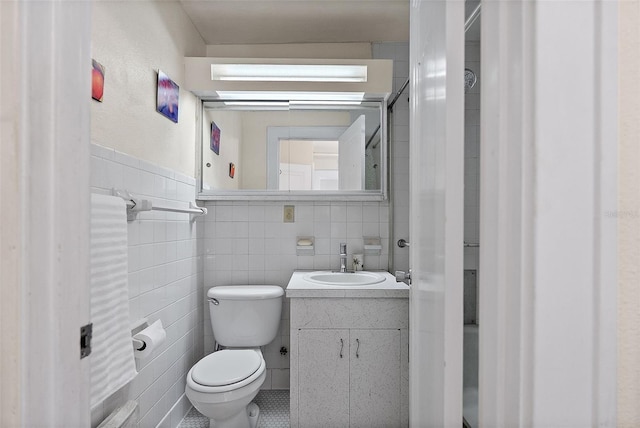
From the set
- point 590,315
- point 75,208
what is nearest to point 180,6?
point 75,208

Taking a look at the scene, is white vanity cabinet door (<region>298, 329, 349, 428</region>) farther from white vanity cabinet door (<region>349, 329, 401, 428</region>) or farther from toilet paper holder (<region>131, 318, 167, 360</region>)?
toilet paper holder (<region>131, 318, 167, 360</region>)

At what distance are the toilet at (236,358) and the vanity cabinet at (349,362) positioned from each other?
0.79 ft

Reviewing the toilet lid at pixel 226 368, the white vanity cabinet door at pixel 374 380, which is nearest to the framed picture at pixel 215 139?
the toilet lid at pixel 226 368

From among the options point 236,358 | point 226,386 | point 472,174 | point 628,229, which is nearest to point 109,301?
point 226,386

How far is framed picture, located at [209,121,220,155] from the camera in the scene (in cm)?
217

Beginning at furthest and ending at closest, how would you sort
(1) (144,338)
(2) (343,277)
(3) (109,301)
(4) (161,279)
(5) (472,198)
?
(2) (343,277) < (4) (161,279) < (1) (144,338) < (3) (109,301) < (5) (472,198)

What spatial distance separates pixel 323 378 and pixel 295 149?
1344 mm

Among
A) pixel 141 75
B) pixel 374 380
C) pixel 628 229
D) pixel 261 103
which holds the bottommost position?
pixel 374 380

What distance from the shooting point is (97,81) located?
3.75ft

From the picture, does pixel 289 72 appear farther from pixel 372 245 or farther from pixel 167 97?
pixel 372 245

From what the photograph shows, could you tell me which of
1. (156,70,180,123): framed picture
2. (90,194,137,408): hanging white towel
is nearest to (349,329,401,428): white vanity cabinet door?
(90,194,137,408): hanging white towel

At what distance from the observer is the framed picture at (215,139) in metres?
2.17

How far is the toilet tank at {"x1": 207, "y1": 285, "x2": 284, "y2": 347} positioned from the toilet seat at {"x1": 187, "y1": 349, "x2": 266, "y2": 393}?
0.47 feet

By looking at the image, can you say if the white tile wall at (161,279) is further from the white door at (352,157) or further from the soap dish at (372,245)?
the soap dish at (372,245)
